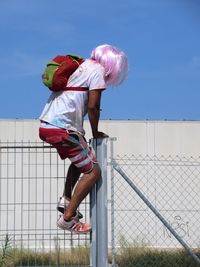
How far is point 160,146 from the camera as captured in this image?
18344 mm

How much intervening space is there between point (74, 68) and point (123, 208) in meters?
10.7

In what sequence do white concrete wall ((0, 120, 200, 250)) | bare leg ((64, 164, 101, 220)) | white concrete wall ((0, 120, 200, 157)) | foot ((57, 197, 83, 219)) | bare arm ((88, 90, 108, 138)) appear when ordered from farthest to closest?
white concrete wall ((0, 120, 200, 157)) < white concrete wall ((0, 120, 200, 250)) < foot ((57, 197, 83, 219)) < bare leg ((64, 164, 101, 220)) < bare arm ((88, 90, 108, 138))

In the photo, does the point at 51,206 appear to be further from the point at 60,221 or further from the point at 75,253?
the point at 60,221

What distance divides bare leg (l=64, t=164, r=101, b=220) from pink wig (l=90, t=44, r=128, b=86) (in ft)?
2.83

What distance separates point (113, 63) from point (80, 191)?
127cm

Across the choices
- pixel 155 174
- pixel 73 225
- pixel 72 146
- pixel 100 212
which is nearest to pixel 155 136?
pixel 155 174

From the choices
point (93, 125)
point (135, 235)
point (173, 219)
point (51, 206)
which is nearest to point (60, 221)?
point (93, 125)

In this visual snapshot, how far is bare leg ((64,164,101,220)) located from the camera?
19.5 feet

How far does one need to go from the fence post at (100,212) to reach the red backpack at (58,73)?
70 cm

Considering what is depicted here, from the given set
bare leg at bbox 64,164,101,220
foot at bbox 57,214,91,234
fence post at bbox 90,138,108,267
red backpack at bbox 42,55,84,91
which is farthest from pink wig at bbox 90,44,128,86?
foot at bbox 57,214,91,234

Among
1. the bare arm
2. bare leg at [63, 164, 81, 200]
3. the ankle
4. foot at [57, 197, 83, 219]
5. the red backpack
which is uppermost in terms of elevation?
the red backpack

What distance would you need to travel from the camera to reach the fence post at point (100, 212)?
622 centimetres

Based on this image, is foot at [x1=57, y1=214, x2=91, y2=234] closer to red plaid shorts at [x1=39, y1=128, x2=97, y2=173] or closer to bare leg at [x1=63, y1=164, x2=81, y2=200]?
bare leg at [x1=63, y1=164, x2=81, y2=200]

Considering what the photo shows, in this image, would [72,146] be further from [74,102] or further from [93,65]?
[93,65]
